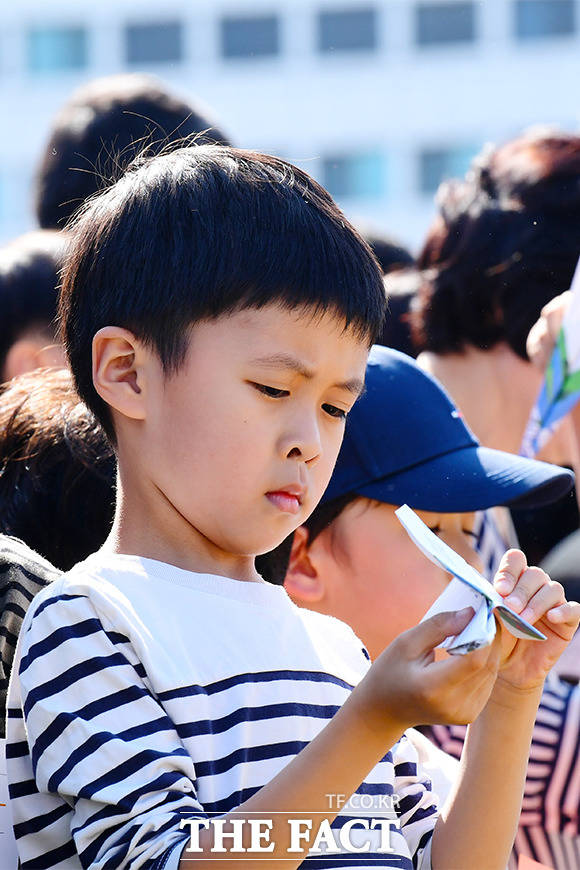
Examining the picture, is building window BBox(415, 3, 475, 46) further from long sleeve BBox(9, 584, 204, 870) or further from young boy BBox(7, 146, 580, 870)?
long sleeve BBox(9, 584, 204, 870)

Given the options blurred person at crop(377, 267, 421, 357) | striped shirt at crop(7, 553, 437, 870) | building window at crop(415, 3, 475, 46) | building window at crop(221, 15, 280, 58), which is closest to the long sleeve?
striped shirt at crop(7, 553, 437, 870)

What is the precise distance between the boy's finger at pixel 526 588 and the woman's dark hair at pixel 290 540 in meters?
0.57

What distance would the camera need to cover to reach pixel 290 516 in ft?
4.62

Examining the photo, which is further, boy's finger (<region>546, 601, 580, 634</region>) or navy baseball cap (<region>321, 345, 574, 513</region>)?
navy baseball cap (<region>321, 345, 574, 513</region>)

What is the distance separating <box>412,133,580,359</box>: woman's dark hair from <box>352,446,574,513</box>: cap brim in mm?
898

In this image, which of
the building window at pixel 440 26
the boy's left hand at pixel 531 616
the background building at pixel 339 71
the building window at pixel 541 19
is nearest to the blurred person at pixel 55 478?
the boy's left hand at pixel 531 616

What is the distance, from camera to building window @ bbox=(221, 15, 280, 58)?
32781mm

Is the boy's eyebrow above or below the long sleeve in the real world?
above

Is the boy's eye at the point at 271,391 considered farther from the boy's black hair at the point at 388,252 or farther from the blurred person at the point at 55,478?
the boy's black hair at the point at 388,252

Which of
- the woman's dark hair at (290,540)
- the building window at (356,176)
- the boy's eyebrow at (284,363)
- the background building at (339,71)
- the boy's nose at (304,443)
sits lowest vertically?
the woman's dark hair at (290,540)

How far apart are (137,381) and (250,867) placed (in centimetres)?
50

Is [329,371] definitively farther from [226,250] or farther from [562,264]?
[562,264]

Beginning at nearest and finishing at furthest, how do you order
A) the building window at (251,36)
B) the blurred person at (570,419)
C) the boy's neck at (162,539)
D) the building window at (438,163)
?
the boy's neck at (162,539) → the blurred person at (570,419) → the building window at (438,163) → the building window at (251,36)

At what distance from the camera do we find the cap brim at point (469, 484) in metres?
1.91
